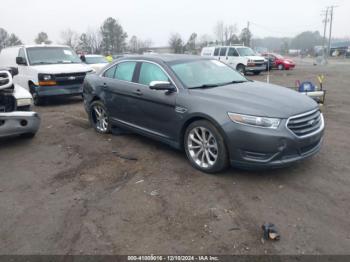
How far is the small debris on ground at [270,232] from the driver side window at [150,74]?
280 cm

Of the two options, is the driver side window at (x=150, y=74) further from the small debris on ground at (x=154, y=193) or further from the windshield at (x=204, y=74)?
the small debris on ground at (x=154, y=193)

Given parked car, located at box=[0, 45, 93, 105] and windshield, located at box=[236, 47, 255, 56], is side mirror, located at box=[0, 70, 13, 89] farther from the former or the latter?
windshield, located at box=[236, 47, 255, 56]

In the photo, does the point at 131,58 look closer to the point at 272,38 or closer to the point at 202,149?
the point at 202,149

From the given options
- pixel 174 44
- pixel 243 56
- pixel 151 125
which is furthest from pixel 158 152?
pixel 174 44

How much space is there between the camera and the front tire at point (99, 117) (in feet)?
21.7

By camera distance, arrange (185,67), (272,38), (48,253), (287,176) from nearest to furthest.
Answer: (48,253) → (287,176) → (185,67) → (272,38)

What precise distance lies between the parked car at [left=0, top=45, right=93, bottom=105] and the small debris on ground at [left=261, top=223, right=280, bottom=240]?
8.54 metres

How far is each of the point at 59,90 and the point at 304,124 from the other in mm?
8016

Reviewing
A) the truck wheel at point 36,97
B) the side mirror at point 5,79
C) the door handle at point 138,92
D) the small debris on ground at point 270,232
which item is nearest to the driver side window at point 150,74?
the door handle at point 138,92

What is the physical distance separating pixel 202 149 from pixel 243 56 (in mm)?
18587

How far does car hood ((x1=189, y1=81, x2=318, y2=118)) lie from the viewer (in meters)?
4.20

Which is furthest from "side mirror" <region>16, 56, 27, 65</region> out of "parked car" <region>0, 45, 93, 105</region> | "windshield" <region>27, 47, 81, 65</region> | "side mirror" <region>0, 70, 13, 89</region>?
"side mirror" <region>0, 70, 13, 89</region>

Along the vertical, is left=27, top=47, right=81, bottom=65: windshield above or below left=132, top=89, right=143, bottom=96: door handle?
above

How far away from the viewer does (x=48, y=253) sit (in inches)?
119
